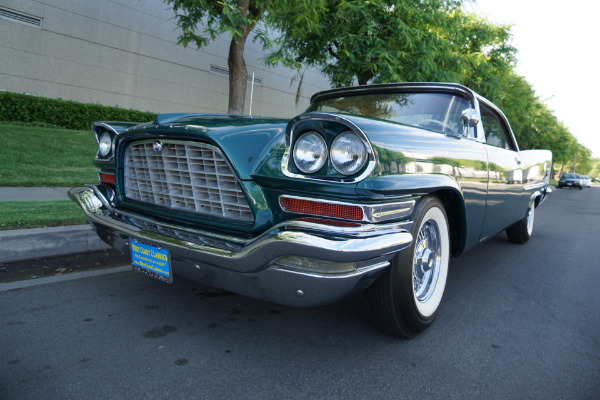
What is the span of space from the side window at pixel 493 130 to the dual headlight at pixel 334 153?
203cm

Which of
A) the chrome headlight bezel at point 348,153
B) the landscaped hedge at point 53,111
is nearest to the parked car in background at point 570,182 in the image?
the landscaped hedge at point 53,111

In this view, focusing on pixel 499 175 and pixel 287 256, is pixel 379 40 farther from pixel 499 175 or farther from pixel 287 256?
pixel 287 256

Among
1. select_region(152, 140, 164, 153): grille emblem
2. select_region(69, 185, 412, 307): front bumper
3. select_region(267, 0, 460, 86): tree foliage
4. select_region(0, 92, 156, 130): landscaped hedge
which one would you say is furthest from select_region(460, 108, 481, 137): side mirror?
select_region(0, 92, 156, 130): landscaped hedge

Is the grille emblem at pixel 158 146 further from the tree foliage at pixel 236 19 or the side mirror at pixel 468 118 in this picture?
the tree foliage at pixel 236 19

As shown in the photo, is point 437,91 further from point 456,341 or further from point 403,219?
point 456,341

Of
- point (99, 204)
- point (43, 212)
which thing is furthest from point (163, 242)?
point (43, 212)

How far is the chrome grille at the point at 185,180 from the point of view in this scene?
2.20 meters

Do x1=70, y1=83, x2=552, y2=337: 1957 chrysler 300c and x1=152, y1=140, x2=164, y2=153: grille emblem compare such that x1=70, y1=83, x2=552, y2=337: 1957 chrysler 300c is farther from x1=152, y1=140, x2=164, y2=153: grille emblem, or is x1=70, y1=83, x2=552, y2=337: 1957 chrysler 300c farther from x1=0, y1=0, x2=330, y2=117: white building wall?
x1=0, y1=0, x2=330, y2=117: white building wall

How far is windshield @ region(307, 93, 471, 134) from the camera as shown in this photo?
10.3 ft

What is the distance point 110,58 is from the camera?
14.0 m

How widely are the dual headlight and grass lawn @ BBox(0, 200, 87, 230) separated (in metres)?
3.07

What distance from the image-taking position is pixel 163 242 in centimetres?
216

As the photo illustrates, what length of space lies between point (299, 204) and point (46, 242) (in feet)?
9.12

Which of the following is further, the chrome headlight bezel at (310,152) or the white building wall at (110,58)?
the white building wall at (110,58)
